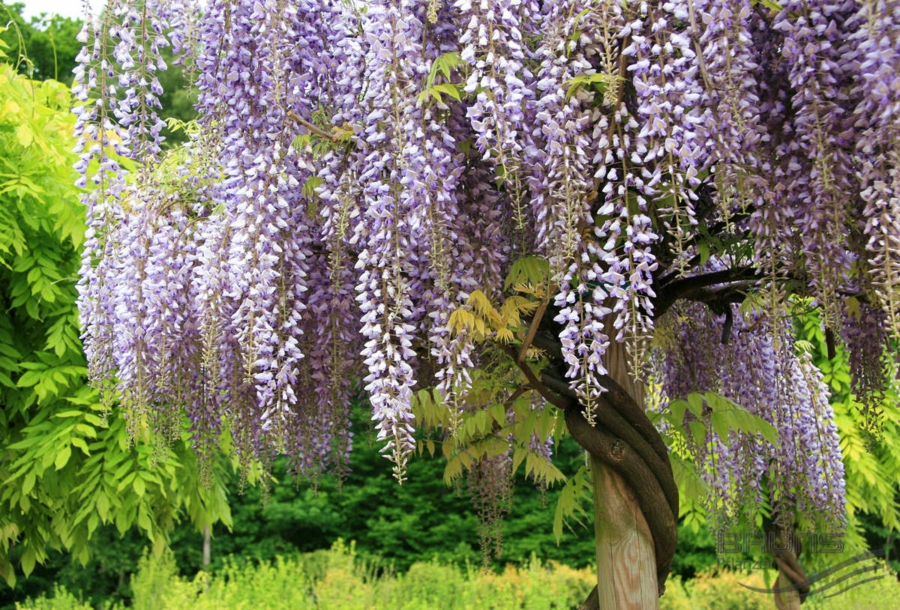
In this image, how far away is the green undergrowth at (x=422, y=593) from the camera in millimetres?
7105

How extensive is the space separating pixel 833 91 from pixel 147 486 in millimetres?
4287

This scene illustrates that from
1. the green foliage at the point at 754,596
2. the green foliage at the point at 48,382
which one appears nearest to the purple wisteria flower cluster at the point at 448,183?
the green foliage at the point at 48,382

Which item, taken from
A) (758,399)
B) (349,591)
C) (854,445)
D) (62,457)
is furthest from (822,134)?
(349,591)

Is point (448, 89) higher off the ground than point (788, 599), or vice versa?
point (448, 89)

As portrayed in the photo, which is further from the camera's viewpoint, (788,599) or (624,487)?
(788,599)

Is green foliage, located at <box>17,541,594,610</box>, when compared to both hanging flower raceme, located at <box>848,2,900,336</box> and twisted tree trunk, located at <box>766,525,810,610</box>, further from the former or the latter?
hanging flower raceme, located at <box>848,2,900,336</box>

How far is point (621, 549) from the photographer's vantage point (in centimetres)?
269

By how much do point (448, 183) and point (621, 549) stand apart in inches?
51.5

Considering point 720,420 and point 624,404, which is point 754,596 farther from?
point 624,404

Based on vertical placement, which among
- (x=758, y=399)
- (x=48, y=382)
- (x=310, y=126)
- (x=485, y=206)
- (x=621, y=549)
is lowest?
(x=621, y=549)

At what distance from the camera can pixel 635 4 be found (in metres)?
2.08

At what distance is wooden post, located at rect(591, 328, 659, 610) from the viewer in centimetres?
266

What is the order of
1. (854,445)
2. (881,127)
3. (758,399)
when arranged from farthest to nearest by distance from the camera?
(854,445)
(758,399)
(881,127)

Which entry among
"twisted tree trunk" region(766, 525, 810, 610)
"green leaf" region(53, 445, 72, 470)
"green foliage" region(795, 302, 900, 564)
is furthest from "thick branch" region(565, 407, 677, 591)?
"green foliage" region(795, 302, 900, 564)
